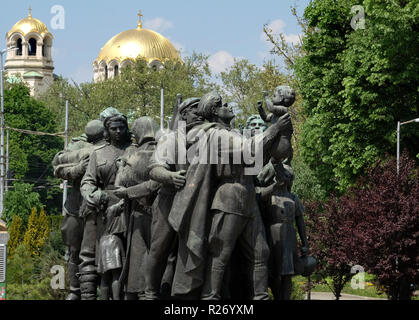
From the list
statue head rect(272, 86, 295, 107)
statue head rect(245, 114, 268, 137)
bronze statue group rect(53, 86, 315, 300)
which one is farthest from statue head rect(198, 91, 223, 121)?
statue head rect(245, 114, 268, 137)

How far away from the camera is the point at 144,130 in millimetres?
12547

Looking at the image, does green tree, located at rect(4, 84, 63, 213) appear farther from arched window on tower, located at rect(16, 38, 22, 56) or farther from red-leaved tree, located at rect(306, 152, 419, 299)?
red-leaved tree, located at rect(306, 152, 419, 299)

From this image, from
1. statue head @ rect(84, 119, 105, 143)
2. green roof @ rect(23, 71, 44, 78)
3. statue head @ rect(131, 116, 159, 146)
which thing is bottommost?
statue head @ rect(131, 116, 159, 146)

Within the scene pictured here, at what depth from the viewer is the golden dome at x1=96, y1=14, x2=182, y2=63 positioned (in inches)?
3947

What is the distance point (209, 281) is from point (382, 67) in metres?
22.3

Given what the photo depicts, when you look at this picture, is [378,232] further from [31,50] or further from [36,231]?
[31,50]

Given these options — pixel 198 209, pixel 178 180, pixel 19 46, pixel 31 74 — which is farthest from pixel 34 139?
pixel 198 209

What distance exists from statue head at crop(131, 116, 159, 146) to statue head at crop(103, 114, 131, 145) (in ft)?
1.55

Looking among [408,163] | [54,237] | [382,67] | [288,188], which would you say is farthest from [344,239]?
[288,188]

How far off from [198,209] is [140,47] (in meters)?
91.2

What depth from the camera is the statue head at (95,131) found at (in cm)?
1422

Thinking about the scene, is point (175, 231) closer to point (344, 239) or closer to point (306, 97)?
point (344, 239)

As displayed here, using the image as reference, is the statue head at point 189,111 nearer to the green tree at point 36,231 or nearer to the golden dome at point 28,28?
the green tree at point 36,231

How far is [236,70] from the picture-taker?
58.4 m
